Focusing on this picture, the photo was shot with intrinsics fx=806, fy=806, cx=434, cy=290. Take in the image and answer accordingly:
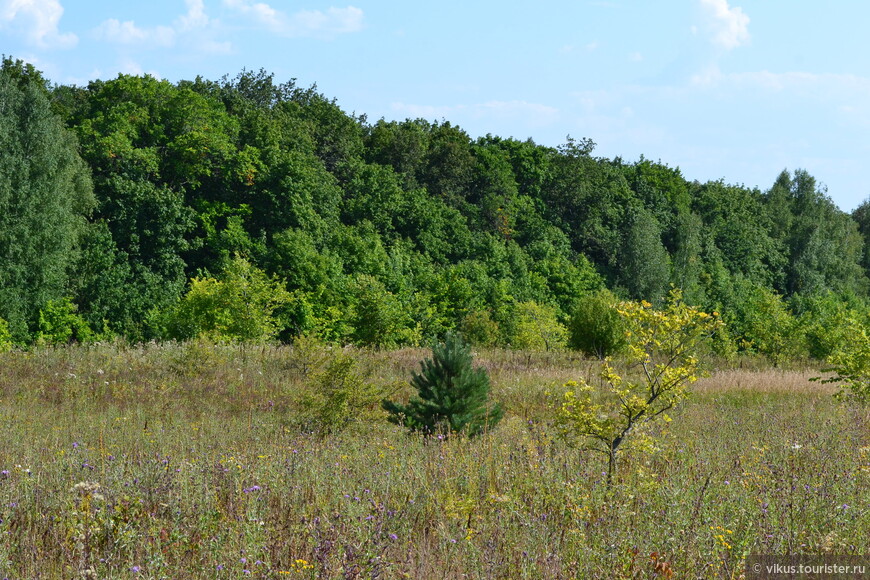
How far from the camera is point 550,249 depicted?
50969 mm

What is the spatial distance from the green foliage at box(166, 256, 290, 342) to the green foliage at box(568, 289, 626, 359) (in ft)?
35.3

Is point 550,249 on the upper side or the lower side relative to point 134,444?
upper

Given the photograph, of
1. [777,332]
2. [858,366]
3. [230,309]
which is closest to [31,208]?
[230,309]

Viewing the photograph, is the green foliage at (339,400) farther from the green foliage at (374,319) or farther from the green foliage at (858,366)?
the green foliage at (374,319)

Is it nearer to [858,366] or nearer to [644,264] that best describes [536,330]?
[644,264]

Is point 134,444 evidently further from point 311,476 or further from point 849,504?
point 849,504

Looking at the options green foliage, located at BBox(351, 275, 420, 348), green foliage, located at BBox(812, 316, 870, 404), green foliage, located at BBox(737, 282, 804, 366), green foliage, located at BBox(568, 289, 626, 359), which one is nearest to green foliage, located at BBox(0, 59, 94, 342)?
green foliage, located at BBox(351, 275, 420, 348)

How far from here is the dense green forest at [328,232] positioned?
31.3m

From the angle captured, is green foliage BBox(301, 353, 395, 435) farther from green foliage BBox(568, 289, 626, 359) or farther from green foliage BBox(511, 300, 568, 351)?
green foliage BBox(511, 300, 568, 351)

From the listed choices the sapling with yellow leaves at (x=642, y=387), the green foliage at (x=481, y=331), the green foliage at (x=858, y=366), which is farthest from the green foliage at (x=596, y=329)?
the sapling with yellow leaves at (x=642, y=387)

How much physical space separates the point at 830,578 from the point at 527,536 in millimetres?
1411

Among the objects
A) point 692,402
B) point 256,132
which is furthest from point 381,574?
point 256,132

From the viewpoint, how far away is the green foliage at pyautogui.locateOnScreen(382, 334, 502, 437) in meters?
9.48

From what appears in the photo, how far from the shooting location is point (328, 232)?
4097cm
